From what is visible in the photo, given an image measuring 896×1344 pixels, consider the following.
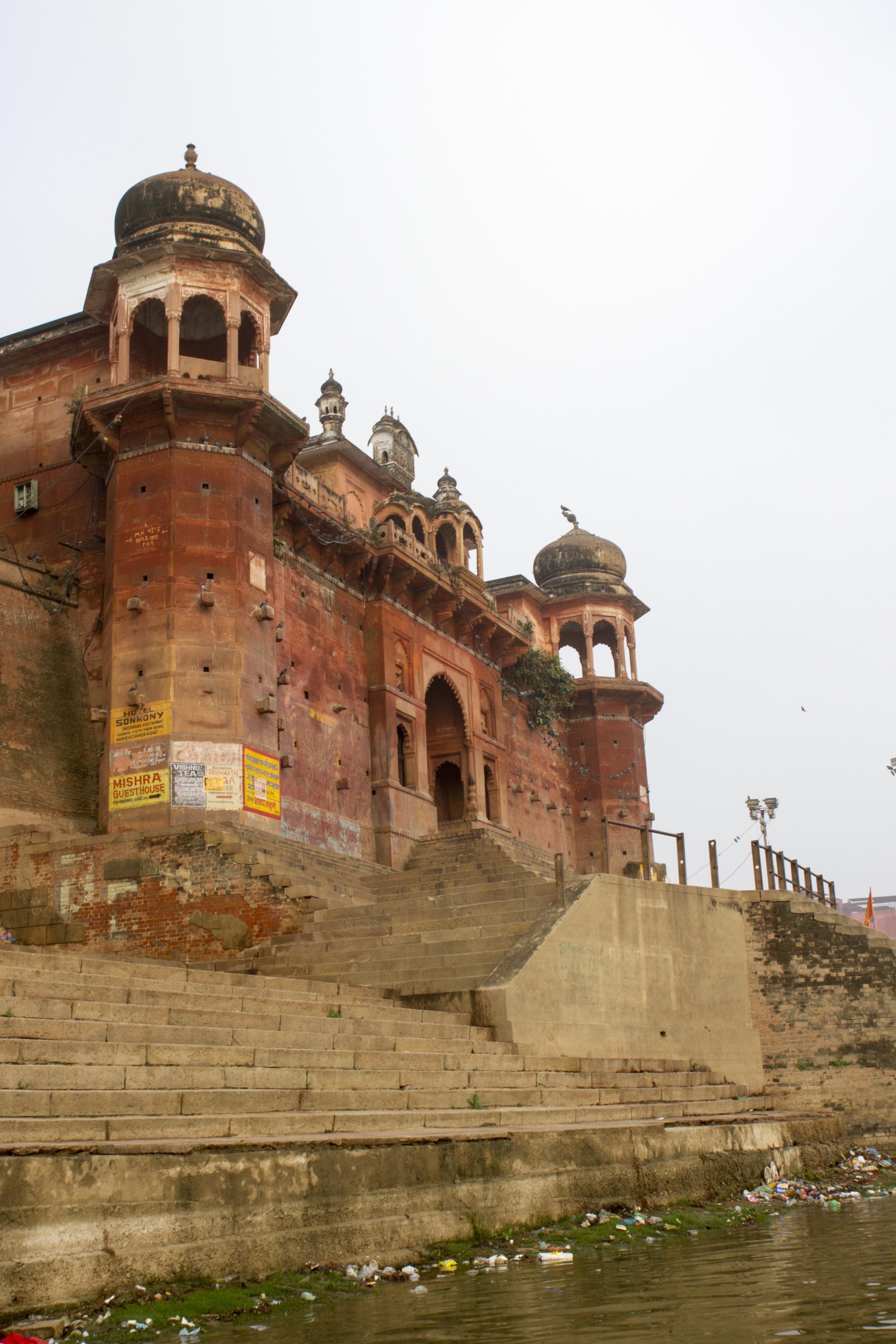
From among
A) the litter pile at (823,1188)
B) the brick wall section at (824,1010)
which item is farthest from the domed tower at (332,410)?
the litter pile at (823,1188)

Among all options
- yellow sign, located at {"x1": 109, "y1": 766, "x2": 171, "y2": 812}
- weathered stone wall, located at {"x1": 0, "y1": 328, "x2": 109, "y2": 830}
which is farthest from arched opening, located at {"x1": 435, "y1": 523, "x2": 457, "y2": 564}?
yellow sign, located at {"x1": 109, "y1": 766, "x2": 171, "y2": 812}

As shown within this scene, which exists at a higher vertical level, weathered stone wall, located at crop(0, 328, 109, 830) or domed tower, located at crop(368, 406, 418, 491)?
domed tower, located at crop(368, 406, 418, 491)

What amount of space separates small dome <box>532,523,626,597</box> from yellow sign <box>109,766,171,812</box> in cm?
1772

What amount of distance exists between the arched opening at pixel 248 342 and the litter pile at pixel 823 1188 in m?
13.7

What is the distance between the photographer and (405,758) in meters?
24.1

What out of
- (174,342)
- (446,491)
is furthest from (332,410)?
(174,342)

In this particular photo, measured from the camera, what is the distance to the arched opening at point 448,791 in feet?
89.9

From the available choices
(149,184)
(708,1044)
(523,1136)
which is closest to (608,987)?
(708,1044)

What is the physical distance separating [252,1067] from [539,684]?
22.4 meters

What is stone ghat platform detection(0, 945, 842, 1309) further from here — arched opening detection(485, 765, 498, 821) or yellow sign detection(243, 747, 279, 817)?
arched opening detection(485, 765, 498, 821)

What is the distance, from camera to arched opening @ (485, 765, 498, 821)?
88.6 feet

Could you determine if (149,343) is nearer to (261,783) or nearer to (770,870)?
(261,783)

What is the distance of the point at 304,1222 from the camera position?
650 cm

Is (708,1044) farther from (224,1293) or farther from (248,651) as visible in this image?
(224,1293)
